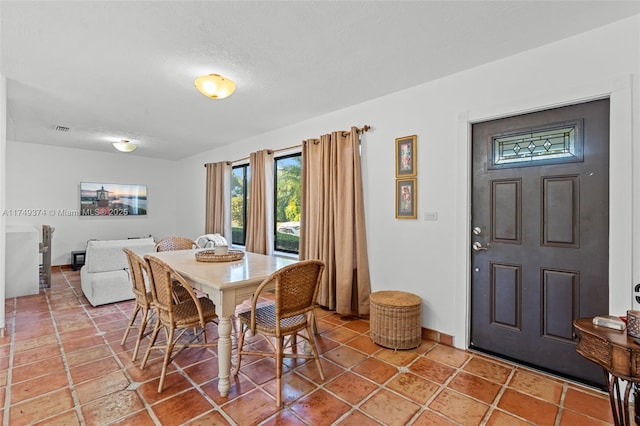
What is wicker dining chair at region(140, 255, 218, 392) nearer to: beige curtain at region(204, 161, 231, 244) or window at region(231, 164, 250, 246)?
window at region(231, 164, 250, 246)

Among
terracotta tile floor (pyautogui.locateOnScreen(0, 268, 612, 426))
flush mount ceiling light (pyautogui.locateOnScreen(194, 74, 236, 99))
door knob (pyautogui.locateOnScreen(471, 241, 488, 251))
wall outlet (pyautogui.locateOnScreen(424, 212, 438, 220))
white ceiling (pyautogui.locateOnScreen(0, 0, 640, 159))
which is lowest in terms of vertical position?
terracotta tile floor (pyautogui.locateOnScreen(0, 268, 612, 426))

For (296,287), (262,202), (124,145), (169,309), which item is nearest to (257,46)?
(296,287)

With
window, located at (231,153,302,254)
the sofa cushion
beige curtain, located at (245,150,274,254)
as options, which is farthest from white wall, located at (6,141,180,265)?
window, located at (231,153,302,254)

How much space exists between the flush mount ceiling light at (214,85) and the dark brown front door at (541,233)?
2225 mm

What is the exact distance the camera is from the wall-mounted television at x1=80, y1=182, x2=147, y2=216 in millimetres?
6309

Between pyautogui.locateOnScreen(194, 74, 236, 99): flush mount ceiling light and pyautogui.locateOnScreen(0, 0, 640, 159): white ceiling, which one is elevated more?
pyautogui.locateOnScreen(0, 0, 640, 159): white ceiling

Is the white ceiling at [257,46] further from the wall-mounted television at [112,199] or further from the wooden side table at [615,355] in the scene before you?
the wall-mounted television at [112,199]

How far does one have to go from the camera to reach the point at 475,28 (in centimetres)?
206

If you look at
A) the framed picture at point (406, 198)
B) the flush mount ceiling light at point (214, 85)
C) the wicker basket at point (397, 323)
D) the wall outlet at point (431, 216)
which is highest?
the flush mount ceiling light at point (214, 85)

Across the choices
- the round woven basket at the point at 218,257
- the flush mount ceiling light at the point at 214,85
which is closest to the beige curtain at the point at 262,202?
the round woven basket at the point at 218,257

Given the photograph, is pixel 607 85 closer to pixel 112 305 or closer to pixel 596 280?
pixel 596 280

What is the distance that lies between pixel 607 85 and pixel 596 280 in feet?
4.33

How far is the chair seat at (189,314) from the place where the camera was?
2154mm

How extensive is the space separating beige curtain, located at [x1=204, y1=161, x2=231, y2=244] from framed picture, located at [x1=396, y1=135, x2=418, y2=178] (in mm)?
3555
